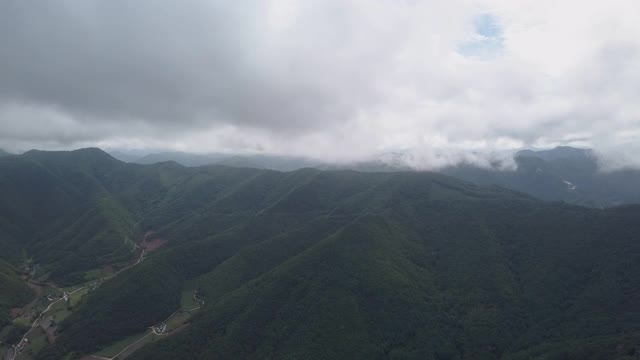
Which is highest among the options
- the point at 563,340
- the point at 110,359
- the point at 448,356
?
the point at 563,340

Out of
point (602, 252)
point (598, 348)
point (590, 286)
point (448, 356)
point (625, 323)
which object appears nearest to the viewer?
point (598, 348)

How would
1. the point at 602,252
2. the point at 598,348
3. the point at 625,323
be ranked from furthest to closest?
the point at 602,252 → the point at 625,323 → the point at 598,348

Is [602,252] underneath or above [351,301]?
above

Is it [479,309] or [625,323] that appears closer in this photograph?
[625,323]

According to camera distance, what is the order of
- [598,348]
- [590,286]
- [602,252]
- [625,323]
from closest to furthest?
[598,348], [625,323], [590,286], [602,252]

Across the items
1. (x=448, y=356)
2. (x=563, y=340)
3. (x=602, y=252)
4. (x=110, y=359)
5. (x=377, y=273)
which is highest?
(x=602, y=252)

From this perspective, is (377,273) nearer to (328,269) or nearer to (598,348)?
(328,269)

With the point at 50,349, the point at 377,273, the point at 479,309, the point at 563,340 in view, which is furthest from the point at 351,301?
the point at 50,349

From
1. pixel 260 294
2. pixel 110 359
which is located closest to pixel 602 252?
pixel 260 294

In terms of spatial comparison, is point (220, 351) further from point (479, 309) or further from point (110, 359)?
point (479, 309)
